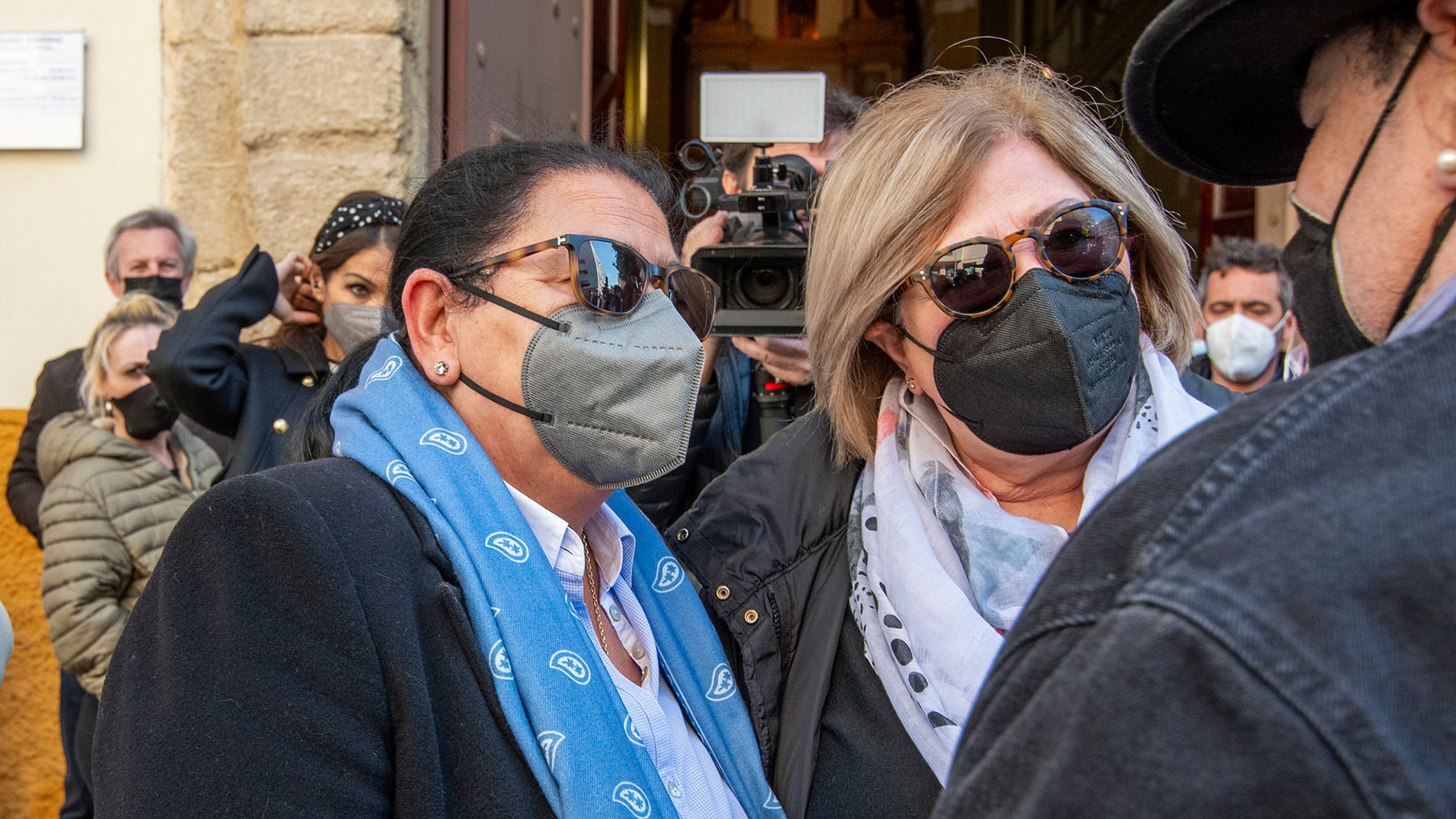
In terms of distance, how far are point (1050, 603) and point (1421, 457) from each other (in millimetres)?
200

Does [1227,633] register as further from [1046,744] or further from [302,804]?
[302,804]

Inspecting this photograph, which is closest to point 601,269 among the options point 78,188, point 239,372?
point 239,372

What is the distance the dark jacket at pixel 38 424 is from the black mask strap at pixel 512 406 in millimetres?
2202

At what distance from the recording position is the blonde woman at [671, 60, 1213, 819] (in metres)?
1.65

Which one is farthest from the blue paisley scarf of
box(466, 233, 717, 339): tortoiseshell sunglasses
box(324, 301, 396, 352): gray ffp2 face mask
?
box(324, 301, 396, 352): gray ffp2 face mask

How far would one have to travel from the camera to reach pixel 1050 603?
0.65 meters

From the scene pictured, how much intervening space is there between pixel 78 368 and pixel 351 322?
4.21 feet

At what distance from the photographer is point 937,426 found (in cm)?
191

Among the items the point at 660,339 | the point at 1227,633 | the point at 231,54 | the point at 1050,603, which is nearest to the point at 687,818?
the point at 660,339

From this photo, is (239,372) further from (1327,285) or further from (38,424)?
(1327,285)

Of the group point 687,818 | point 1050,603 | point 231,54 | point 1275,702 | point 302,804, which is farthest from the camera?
point 231,54

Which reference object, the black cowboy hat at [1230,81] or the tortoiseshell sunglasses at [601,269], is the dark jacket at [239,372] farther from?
the black cowboy hat at [1230,81]

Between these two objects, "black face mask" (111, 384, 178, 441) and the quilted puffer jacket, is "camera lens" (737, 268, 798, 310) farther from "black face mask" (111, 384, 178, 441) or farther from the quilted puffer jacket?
"black face mask" (111, 384, 178, 441)

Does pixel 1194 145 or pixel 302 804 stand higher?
pixel 1194 145
